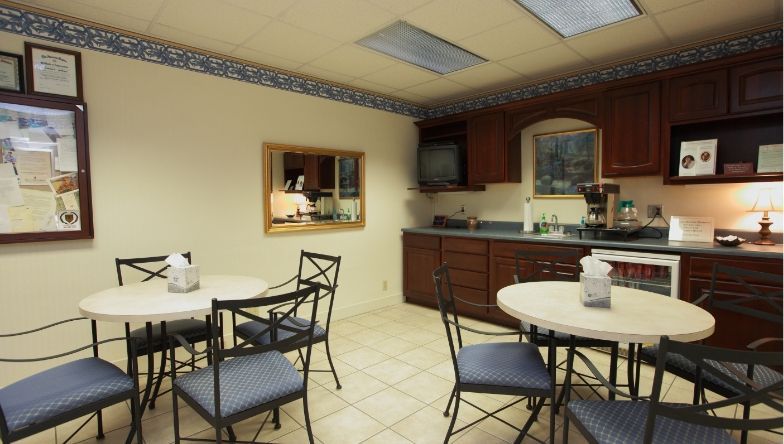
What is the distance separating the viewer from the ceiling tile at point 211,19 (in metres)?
2.56

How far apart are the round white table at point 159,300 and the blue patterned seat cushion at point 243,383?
1.00 ft

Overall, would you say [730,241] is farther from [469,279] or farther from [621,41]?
[469,279]

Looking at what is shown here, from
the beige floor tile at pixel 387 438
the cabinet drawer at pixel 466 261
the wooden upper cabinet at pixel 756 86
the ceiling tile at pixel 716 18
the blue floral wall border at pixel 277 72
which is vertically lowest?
the beige floor tile at pixel 387 438

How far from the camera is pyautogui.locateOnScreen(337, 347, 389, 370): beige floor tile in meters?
3.19

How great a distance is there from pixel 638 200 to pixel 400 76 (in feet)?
8.35

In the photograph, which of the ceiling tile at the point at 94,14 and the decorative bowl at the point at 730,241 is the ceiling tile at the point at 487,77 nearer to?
the decorative bowl at the point at 730,241

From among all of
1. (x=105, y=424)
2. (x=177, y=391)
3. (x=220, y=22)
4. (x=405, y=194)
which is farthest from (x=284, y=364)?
(x=405, y=194)

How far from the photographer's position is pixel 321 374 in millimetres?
3006

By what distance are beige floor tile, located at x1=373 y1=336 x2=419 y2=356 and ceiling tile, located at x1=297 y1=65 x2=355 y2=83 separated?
2.61 meters

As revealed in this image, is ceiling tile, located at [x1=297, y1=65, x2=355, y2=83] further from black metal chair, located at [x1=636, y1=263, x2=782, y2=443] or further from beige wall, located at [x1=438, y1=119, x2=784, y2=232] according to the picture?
black metal chair, located at [x1=636, y1=263, x2=782, y2=443]

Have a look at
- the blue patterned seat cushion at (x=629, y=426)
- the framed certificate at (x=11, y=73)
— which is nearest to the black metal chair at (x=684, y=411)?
the blue patterned seat cushion at (x=629, y=426)

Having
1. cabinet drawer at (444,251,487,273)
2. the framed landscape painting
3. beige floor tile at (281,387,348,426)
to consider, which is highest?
the framed landscape painting

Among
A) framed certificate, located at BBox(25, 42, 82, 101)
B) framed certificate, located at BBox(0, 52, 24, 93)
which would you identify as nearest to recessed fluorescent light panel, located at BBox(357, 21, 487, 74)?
framed certificate, located at BBox(25, 42, 82, 101)

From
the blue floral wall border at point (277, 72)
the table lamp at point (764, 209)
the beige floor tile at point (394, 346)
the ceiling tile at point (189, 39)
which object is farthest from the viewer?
the beige floor tile at point (394, 346)
